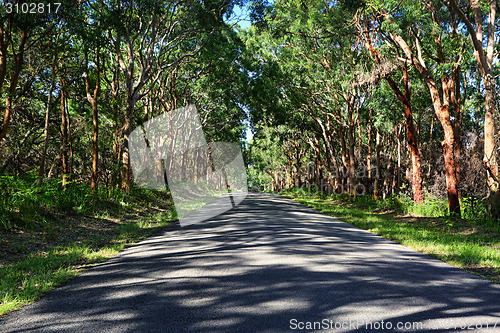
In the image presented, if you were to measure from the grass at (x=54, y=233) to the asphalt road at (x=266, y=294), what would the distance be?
45cm

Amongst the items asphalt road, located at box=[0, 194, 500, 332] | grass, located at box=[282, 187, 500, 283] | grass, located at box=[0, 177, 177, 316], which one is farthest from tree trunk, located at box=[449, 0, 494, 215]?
grass, located at box=[0, 177, 177, 316]

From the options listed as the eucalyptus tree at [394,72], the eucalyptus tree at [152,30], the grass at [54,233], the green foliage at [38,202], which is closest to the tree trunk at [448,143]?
the eucalyptus tree at [394,72]

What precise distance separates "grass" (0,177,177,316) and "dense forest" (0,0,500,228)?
0.92 feet

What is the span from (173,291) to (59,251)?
3601mm

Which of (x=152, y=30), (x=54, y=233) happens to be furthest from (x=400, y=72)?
(x=54, y=233)

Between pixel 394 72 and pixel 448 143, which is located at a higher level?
pixel 394 72

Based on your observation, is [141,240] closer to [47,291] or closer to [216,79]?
[47,291]

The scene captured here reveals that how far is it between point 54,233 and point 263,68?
12.8m

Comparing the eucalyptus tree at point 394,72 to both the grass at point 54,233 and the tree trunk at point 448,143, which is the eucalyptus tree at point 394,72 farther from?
the grass at point 54,233

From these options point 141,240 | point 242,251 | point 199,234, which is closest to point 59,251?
point 141,240

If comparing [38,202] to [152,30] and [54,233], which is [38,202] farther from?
[152,30]

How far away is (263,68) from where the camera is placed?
1717 cm

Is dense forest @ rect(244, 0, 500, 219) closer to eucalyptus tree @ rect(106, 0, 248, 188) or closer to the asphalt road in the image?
eucalyptus tree @ rect(106, 0, 248, 188)

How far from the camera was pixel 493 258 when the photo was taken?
5945 millimetres
